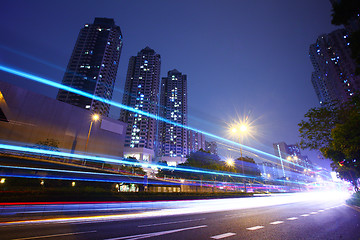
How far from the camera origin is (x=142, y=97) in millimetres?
127375

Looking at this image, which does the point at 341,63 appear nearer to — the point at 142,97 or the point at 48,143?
the point at 142,97

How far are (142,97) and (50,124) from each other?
7722cm

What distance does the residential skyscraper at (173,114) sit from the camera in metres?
138

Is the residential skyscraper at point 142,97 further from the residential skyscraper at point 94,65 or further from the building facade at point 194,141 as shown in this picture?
the building facade at point 194,141

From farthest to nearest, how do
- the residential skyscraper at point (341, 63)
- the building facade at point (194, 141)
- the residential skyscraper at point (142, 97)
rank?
the building facade at point (194, 141) → the residential skyscraper at point (142, 97) → the residential skyscraper at point (341, 63)

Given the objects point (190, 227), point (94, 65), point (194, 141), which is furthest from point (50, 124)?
point (194, 141)

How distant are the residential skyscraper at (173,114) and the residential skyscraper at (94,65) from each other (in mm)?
49782

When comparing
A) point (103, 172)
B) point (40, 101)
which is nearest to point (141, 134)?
point (40, 101)

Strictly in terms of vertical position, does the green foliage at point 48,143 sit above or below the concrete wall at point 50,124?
below

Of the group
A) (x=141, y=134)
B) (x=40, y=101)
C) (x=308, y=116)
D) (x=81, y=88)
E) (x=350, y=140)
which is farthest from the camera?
(x=141, y=134)

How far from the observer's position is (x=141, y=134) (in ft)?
374

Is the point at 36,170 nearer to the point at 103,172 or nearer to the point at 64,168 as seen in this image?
the point at 64,168

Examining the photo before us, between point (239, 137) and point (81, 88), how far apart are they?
10683cm

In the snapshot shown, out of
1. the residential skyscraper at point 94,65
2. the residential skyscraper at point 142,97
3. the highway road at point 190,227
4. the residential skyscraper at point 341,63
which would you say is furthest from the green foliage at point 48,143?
the residential skyscraper at point 341,63
